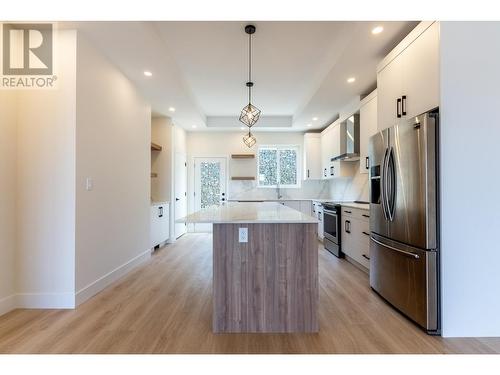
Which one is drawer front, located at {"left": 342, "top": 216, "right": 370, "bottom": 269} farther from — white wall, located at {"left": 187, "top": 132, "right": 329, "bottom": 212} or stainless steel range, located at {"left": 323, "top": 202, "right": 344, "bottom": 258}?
white wall, located at {"left": 187, "top": 132, "right": 329, "bottom": 212}

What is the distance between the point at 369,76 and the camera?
381cm

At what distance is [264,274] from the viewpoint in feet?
7.38

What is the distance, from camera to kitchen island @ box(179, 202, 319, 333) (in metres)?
2.24

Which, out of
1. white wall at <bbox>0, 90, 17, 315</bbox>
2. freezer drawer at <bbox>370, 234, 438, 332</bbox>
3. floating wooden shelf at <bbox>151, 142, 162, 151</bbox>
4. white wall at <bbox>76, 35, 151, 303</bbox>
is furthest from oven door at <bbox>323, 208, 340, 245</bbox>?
white wall at <bbox>0, 90, 17, 315</bbox>

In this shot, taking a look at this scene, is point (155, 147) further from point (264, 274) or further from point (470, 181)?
point (470, 181)

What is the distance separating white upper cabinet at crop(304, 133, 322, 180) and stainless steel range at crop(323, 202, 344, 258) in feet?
5.50

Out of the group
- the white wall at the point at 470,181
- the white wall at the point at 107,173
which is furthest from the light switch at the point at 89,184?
the white wall at the point at 470,181

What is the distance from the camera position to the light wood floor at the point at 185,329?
1.99 meters

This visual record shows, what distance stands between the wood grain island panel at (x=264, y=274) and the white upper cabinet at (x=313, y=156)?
4668mm

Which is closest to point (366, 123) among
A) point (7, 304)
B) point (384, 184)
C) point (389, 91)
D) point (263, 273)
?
point (389, 91)

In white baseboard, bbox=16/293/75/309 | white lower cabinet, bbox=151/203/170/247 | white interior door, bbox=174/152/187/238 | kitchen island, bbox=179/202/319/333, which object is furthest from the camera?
white interior door, bbox=174/152/187/238

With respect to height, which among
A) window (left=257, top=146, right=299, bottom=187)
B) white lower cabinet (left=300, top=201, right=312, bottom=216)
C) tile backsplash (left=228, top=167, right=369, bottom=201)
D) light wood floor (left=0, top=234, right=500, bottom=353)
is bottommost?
light wood floor (left=0, top=234, right=500, bottom=353)

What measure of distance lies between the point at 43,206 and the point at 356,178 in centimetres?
488

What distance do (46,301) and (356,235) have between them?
3.77 metres
